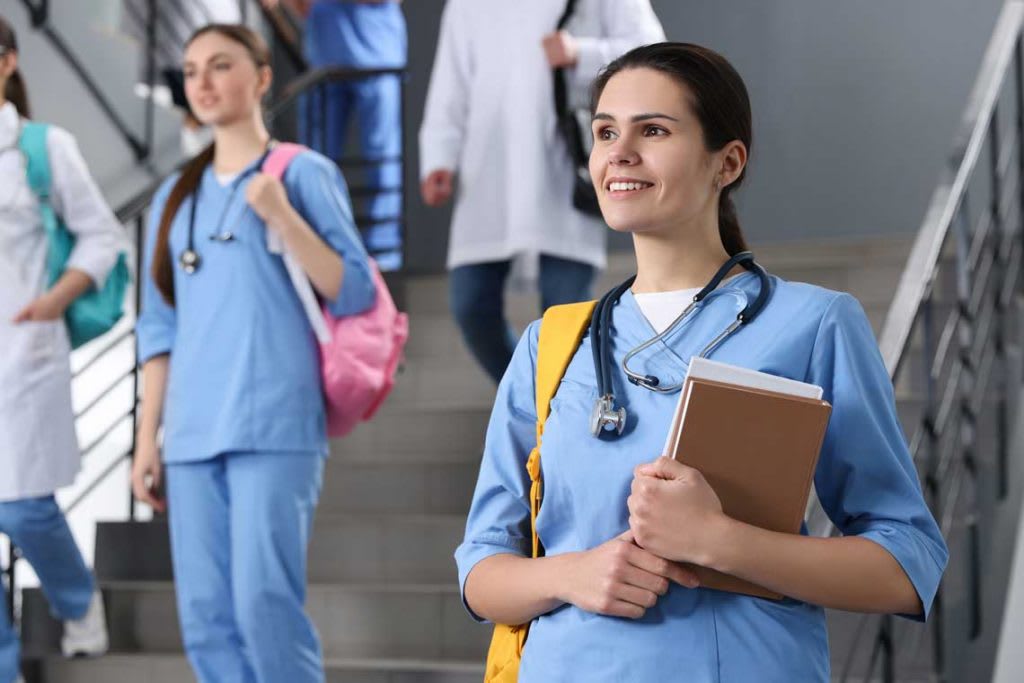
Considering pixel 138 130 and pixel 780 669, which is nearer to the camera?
pixel 780 669

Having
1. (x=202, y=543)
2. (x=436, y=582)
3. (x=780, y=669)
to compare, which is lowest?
(x=436, y=582)

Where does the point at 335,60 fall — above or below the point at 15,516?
above

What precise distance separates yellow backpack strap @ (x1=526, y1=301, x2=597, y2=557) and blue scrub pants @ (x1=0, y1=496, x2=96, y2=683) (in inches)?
73.5

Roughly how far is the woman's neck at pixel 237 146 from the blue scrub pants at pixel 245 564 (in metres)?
0.58

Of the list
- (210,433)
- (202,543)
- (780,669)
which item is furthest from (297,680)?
(780,669)

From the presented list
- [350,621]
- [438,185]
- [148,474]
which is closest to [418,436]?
[350,621]

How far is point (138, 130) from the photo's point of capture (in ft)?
19.6

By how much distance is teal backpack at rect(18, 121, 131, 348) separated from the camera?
10.1ft

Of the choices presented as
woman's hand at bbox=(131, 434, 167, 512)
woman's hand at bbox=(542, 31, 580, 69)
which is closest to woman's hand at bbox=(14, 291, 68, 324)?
woman's hand at bbox=(131, 434, 167, 512)

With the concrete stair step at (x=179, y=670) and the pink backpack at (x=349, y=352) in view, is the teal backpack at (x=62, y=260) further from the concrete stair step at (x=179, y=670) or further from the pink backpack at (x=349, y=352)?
the concrete stair step at (x=179, y=670)

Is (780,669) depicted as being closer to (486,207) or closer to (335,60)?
(486,207)

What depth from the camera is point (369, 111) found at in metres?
6.05

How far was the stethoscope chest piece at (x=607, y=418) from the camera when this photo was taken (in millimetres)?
1356

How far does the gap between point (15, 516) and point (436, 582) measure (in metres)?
1.06
